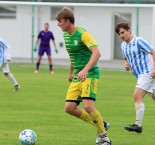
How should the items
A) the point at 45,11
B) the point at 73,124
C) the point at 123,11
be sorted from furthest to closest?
the point at 45,11
the point at 123,11
the point at 73,124

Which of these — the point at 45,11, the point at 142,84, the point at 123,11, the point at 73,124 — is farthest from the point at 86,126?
the point at 45,11

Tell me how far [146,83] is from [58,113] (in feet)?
9.65

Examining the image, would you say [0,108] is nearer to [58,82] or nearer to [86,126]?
[86,126]

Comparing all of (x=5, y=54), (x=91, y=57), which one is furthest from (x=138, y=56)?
(x=5, y=54)

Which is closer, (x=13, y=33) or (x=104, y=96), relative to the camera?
(x=104, y=96)

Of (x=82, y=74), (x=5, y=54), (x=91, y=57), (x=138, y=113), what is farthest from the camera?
(x=5, y=54)

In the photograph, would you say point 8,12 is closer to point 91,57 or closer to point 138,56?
point 138,56

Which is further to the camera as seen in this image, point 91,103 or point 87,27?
point 87,27

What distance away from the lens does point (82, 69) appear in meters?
10.0

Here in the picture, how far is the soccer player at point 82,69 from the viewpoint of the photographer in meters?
9.79

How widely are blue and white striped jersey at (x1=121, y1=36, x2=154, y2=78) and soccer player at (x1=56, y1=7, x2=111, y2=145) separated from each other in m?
1.93

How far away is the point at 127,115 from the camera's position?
14031 millimetres

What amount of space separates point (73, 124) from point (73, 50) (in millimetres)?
2778

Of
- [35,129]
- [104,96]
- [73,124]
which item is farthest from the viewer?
[104,96]
